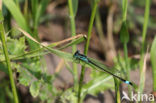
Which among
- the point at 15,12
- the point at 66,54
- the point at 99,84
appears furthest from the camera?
the point at 99,84

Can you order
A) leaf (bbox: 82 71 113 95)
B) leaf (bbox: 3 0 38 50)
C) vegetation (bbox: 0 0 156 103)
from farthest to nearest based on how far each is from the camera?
leaf (bbox: 82 71 113 95) < leaf (bbox: 3 0 38 50) < vegetation (bbox: 0 0 156 103)

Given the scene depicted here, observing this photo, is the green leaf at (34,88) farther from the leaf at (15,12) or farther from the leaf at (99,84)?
the leaf at (99,84)

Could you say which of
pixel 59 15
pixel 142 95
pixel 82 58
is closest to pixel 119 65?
pixel 142 95

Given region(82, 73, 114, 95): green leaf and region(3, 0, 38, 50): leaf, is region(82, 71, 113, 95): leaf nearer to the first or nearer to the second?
region(82, 73, 114, 95): green leaf

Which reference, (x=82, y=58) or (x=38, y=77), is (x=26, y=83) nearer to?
(x=38, y=77)

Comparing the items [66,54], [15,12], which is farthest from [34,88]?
[15,12]

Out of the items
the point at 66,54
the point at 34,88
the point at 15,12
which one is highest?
the point at 15,12

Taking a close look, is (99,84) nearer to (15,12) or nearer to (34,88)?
(34,88)

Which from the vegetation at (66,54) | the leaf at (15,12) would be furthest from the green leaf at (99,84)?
the leaf at (15,12)

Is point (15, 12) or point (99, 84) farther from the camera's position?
point (99, 84)

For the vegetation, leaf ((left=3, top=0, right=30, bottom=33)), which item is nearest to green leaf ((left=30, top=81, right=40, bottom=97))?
the vegetation

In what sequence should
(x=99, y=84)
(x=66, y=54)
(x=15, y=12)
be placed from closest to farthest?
(x=66, y=54)
(x=15, y=12)
(x=99, y=84)
